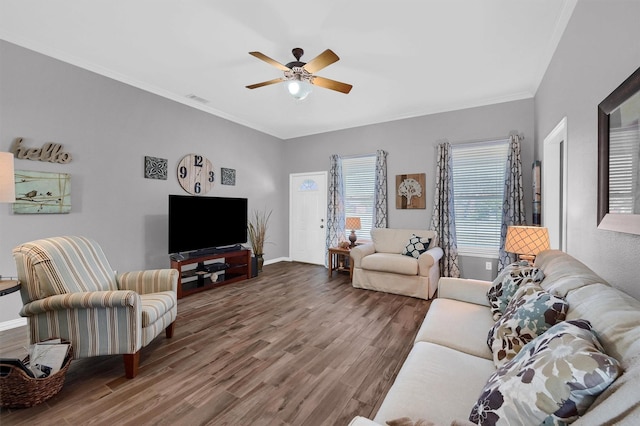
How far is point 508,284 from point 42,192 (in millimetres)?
4469

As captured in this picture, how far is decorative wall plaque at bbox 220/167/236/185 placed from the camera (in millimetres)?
4867

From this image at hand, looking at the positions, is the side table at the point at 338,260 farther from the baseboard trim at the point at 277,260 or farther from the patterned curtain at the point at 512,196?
the patterned curtain at the point at 512,196

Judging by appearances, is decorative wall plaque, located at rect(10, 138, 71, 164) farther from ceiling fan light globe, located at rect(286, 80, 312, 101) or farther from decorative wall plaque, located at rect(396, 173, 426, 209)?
decorative wall plaque, located at rect(396, 173, 426, 209)

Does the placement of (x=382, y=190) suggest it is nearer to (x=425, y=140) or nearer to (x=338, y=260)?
(x=425, y=140)

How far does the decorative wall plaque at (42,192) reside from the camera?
2.75 metres

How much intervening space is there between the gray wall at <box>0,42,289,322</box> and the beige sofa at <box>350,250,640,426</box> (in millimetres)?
3715

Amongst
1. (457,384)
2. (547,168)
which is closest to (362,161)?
(547,168)

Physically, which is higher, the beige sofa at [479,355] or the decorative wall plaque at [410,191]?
the decorative wall plaque at [410,191]

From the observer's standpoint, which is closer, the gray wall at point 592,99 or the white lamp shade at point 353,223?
the gray wall at point 592,99

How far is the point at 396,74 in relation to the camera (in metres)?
3.37

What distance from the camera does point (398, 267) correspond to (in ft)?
12.5

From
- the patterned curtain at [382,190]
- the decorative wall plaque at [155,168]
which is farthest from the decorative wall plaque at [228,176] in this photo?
the patterned curtain at [382,190]

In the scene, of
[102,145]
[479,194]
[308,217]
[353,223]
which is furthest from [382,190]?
[102,145]

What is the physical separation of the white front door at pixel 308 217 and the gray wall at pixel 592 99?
13.3ft
